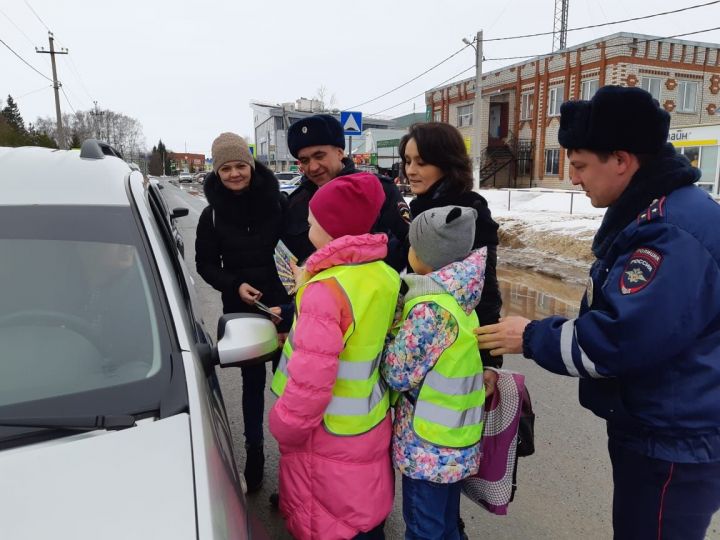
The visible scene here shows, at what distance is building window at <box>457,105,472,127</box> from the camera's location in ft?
119

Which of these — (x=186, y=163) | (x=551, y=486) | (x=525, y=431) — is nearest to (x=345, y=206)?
(x=525, y=431)

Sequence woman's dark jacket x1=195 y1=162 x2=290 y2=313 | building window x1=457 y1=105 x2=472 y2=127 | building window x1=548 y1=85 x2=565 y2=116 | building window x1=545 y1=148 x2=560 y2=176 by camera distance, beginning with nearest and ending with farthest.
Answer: woman's dark jacket x1=195 y1=162 x2=290 y2=313 < building window x1=545 y1=148 x2=560 y2=176 < building window x1=548 y1=85 x2=565 y2=116 < building window x1=457 y1=105 x2=472 y2=127

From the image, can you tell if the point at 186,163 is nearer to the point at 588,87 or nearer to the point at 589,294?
the point at 588,87

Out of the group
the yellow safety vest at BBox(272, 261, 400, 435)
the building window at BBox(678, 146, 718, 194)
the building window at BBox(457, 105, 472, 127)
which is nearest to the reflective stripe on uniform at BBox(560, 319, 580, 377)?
the yellow safety vest at BBox(272, 261, 400, 435)

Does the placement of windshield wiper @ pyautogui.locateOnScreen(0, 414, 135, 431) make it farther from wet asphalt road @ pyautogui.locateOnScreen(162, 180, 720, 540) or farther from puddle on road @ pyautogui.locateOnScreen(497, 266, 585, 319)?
puddle on road @ pyautogui.locateOnScreen(497, 266, 585, 319)

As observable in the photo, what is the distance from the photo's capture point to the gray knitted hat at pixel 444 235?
190 centimetres

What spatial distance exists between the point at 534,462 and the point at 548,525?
63 centimetres

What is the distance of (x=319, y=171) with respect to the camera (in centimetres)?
283

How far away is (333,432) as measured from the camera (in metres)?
1.86

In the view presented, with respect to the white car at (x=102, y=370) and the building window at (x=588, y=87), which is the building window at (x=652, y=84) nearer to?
the building window at (x=588, y=87)

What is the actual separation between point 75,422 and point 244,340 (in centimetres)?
60

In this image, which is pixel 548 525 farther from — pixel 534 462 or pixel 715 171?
pixel 715 171

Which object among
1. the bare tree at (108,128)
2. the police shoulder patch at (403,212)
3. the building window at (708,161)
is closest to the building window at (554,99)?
the building window at (708,161)

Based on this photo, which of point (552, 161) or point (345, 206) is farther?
point (552, 161)
